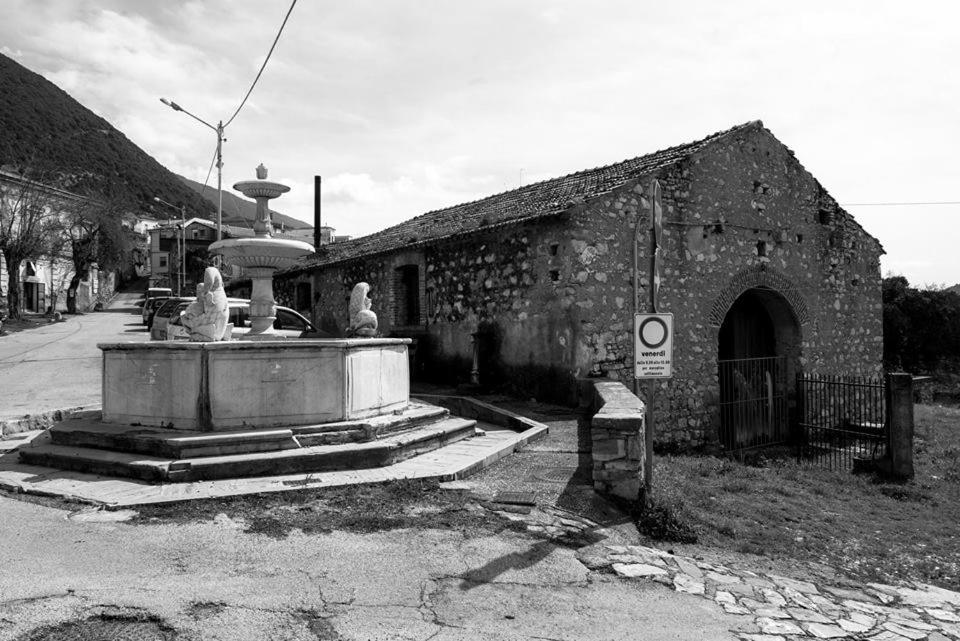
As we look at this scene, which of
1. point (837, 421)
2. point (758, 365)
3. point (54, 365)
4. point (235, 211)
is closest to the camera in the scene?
point (837, 421)

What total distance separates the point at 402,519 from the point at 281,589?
54.9 inches

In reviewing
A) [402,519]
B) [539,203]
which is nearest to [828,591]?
[402,519]

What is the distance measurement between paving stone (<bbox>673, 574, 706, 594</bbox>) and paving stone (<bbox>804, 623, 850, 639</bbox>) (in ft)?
2.08

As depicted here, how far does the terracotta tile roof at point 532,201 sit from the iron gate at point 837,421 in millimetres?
5359

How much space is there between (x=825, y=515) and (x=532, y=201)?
819cm

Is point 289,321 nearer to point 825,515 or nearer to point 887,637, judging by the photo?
point 825,515

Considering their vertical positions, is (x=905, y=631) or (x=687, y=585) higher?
(x=687, y=585)

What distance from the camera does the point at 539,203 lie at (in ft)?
41.0

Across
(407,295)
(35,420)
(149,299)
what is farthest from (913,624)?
(149,299)

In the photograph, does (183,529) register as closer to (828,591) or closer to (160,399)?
(160,399)

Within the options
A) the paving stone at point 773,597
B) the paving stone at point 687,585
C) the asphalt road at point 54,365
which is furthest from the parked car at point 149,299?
the paving stone at point 773,597

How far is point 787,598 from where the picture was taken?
13.8 ft

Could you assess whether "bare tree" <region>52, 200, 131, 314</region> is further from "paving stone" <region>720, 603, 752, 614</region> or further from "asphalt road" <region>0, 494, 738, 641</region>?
"paving stone" <region>720, 603, 752, 614</region>

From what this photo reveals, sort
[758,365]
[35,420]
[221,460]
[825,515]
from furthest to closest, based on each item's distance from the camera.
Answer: [758,365]
[35,420]
[825,515]
[221,460]
